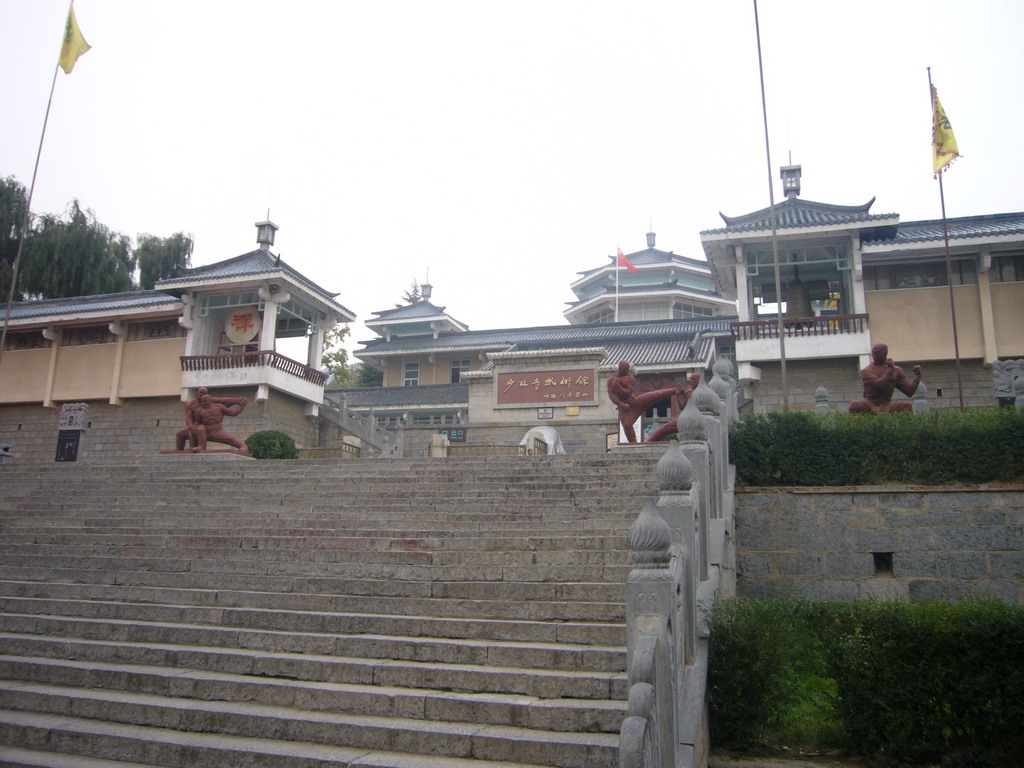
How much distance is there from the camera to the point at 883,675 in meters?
5.70

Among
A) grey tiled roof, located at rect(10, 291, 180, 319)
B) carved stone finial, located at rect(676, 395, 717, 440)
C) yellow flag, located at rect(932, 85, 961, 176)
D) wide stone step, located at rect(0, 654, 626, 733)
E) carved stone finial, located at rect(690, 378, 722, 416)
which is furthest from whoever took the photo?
grey tiled roof, located at rect(10, 291, 180, 319)

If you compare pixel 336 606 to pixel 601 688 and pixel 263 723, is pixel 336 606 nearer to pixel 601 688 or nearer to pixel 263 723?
pixel 263 723

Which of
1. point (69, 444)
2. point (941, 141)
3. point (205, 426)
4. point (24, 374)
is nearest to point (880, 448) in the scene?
point (941, 141)

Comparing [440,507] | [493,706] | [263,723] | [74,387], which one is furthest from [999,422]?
[74,387]

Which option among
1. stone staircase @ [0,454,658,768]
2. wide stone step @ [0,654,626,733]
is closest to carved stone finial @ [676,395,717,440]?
stone staircase @ [0,454,658,768]

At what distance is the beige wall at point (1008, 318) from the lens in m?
18.7

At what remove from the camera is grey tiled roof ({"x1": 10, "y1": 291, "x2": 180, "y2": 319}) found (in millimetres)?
24438

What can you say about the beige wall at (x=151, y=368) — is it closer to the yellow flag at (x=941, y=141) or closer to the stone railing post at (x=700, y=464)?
the stone railing post at (x=700, y=464)

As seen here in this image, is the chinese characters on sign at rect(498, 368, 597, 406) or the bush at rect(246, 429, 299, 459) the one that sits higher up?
the chinese characters on sign at rect(498, 368, 597, 406)

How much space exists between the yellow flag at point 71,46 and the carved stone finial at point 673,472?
20.1 m

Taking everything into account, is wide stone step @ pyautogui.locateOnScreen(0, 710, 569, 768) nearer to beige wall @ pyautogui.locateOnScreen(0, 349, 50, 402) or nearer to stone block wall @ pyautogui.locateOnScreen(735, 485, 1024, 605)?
stone block wall @ pyautogui.locateOnScreen(735, 485, 1024, 605)

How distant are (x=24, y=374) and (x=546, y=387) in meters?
17.9

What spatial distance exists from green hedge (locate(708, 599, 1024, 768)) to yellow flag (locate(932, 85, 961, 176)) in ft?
44.1

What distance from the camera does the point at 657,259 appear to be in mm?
40562
